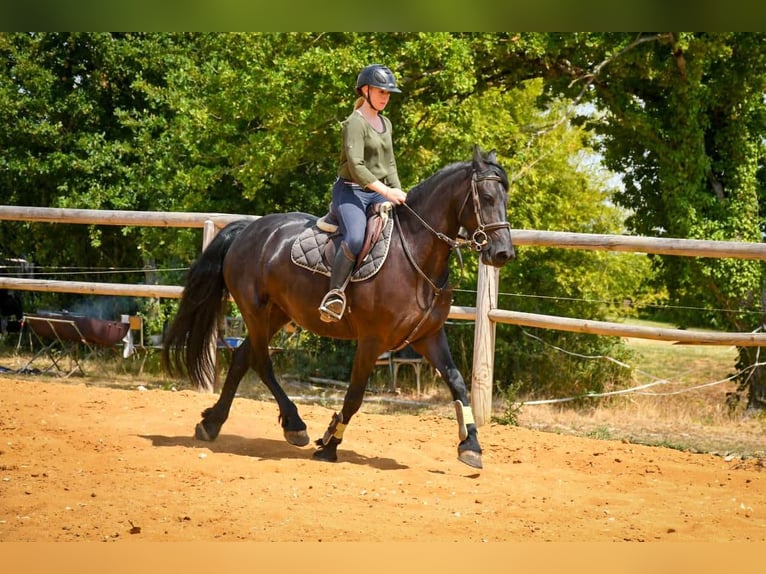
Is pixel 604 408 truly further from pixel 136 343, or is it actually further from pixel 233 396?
pixel 136 343

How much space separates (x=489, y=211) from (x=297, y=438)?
7.30ft

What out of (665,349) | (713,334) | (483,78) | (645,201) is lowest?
(665,349)

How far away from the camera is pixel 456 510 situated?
511 centimetres

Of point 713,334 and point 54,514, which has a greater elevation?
point 713,334

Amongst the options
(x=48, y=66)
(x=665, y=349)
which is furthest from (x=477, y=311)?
(x=665, y=349)

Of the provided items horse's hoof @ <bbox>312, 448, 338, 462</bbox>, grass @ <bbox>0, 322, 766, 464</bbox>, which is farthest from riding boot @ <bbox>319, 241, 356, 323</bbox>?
grass @ <bbox>0, 322, 766, 464</bbox>

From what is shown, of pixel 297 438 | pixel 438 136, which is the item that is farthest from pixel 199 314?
pixel 438 136

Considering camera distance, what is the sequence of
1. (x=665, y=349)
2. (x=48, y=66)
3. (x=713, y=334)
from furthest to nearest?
(x=665, y=349), (x=48, y=66), (x=713, y=334)

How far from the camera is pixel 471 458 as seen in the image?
20.2 ft

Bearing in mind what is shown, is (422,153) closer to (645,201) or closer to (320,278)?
(645,201)

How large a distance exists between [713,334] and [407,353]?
6.84 meters

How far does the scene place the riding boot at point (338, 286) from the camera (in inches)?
234

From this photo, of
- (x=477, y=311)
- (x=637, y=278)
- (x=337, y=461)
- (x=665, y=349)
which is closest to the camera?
(x=337, y=461)

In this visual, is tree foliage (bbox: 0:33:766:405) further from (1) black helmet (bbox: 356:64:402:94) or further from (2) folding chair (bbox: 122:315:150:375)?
(1) black helmet (bbox: 356:64:402:94)
